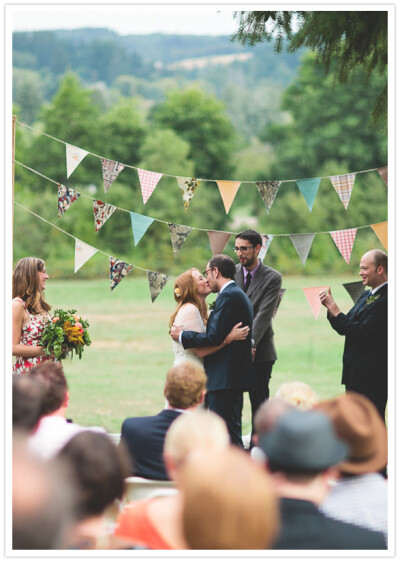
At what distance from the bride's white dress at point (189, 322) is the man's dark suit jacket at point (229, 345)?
0.34ft

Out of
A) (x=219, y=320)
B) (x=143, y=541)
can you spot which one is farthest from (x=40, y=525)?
(x=219, y=320)

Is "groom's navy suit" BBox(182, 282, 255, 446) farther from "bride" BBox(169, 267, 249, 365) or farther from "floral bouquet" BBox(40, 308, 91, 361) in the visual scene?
"floral bouquet" BBox(40, 308, 91, 361)

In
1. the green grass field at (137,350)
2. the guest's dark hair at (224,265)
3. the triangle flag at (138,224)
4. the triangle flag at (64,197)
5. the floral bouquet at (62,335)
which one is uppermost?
the triangle flag at (64,197)

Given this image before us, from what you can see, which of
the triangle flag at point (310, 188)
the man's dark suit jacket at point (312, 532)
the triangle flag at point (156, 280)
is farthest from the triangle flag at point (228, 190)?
the man's dark suit jacket at point (312, 532)

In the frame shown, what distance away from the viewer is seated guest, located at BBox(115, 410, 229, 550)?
2395 millimetres

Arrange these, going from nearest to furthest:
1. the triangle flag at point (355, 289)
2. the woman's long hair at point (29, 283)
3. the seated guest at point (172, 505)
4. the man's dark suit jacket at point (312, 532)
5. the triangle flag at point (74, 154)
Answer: the man's dark suit jacket at point (312, 532) → the seated guest at point (172, 505) → the woman's long hair at point (29, 283) → the triangle flag at point (355, 289) → the triangle flag at point (74, 154)

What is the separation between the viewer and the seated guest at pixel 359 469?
2.58m

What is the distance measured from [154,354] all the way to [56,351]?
1335 cm

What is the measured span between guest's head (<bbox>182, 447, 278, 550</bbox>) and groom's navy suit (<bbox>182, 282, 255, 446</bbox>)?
2994 millimetres

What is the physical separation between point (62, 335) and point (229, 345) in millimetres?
1127

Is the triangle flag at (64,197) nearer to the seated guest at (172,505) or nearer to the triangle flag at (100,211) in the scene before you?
the triangle flag at (100,211)

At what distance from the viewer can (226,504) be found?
6.18 feet

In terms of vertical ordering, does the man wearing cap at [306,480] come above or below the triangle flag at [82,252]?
below

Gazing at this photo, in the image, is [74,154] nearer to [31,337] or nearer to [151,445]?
[31,337]
